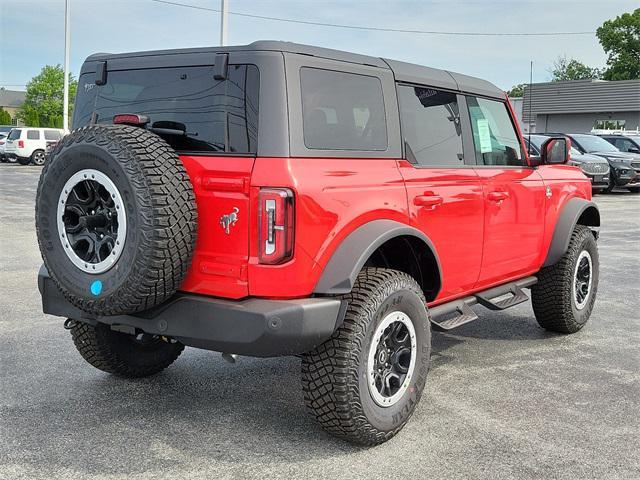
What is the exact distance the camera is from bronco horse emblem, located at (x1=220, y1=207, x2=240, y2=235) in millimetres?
3379

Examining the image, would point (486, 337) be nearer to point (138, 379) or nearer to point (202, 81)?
point (138, 379)

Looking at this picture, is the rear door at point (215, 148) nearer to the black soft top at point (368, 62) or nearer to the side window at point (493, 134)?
the black soft top at point (368, 62)

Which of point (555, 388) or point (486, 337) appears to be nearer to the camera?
point (555, 388)

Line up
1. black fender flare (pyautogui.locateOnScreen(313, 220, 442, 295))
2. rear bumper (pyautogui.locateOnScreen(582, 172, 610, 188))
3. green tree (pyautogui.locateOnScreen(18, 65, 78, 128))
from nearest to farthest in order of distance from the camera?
black fender flare (pyautogui.locateOnScreen(313, 220, 442, 295)) → rear bumper (pyautogui.locateOnScreen(582, 172, 610, 188)) → green tree (pyautogui.locateOnScreen(18, 65, 78, 128))

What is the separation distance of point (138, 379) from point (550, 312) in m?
3.29

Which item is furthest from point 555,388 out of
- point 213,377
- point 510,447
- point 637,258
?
point 637,258

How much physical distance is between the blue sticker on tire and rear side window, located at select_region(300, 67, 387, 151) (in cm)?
118

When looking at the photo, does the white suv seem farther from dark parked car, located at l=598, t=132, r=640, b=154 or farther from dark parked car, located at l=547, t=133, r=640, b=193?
dark parked car, located at l=598, t=132, r=640, b=154

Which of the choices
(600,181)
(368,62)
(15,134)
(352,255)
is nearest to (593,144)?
(600,181)

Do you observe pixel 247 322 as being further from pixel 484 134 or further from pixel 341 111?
pixel 484 134

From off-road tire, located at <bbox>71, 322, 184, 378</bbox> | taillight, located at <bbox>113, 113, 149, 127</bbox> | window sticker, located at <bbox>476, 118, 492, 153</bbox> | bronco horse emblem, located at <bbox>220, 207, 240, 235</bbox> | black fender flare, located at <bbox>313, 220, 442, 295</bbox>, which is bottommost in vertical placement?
off-road tire, located at <bbox>71, 322, 184, 378</bbox>

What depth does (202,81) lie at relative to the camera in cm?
364

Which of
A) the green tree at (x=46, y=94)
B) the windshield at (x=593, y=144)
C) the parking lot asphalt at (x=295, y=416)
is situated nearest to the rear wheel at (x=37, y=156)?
the windshield at (x=593, y=144)

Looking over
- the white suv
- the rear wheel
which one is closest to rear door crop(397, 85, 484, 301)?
the white suv
